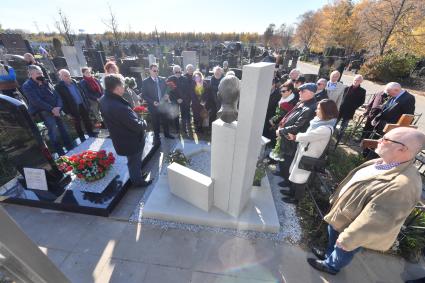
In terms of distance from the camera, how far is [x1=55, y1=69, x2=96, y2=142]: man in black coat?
4.93 meters

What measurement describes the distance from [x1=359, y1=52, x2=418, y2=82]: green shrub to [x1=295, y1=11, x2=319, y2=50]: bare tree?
82.2ft

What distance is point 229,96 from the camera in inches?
102

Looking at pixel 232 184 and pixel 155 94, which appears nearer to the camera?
pixel 232 184

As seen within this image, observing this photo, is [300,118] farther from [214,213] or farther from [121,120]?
[121,120]

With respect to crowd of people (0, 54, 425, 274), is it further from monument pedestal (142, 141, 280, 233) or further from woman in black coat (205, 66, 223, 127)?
monument pedestal (142, 141, 280, 233)

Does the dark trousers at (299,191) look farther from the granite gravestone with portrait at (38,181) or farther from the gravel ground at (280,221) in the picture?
the granite gravestone with portrait at (38,181)

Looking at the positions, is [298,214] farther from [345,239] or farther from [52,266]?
[52,266]

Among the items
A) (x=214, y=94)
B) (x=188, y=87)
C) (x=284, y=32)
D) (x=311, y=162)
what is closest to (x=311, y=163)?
(x=311, y=162)

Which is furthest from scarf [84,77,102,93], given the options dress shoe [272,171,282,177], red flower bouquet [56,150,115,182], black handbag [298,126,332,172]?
black handbag [298,126,332,172]

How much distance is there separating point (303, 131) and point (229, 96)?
1716 millimetres

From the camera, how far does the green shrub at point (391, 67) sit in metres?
15.5

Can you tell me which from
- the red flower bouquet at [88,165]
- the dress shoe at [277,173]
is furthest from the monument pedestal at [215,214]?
the red flower bouquet at [88,165]

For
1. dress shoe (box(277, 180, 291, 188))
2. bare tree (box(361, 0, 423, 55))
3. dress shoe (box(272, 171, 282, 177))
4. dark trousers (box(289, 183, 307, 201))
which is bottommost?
dress shoe (box(272, 171, 282, 177))

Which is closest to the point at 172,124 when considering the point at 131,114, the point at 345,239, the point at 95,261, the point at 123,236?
the point at 131,114
